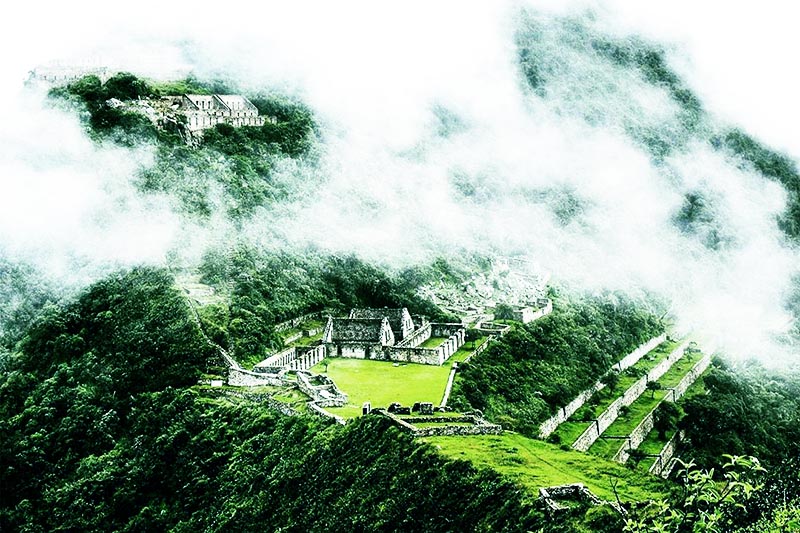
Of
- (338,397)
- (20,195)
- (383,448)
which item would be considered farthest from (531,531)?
(20,195)

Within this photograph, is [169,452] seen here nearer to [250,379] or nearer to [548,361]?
[250,379]

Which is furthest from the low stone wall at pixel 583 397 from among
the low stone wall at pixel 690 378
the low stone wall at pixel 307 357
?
the low stone wall at pixel 307 357

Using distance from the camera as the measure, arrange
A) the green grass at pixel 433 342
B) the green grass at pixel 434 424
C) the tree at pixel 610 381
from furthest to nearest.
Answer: the tree at pixel 610 381 < the green grass at pixel 433 342 < the green grass at pixel 434 424

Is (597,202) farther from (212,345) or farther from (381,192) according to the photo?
(212,345)

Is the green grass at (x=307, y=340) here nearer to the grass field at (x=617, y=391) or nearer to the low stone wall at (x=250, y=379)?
the low stone wall at (x=250, y=379)

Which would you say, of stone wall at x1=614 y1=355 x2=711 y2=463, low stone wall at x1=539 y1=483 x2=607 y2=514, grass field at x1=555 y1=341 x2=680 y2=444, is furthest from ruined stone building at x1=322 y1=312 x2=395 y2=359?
low stone wall at x1=539 y1=483 x2=607 y2=514

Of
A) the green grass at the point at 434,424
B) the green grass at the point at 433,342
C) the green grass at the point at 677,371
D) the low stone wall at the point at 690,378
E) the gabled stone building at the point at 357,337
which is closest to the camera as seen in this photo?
the green grass at the point at 434,424
